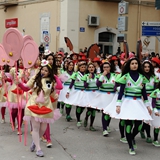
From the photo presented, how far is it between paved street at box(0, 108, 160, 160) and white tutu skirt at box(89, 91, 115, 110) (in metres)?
0.64

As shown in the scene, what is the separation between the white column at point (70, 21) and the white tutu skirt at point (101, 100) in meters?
13.7

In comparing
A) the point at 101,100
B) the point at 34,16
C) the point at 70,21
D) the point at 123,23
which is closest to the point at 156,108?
the point at 101,100

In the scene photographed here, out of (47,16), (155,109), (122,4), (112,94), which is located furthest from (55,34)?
(155,109)

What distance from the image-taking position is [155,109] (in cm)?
716

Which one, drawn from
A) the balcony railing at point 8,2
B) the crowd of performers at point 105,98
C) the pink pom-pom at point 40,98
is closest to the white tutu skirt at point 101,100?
the crowd of performers at point 105,98

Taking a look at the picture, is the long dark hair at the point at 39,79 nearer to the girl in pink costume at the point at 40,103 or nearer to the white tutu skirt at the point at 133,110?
the girl in pink costume at the point at 40,103

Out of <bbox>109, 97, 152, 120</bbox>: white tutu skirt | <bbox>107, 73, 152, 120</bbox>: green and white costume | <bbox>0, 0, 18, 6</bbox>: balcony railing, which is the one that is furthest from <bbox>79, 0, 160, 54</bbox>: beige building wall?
<bbox>109, 97, 152, 120</bbox>: white tutu skirt

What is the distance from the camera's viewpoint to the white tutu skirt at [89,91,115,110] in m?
8.46

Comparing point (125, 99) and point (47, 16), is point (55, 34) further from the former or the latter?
point (125, 99)

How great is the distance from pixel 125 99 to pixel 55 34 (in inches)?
659

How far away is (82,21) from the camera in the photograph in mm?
22547

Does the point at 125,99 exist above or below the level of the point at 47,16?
below

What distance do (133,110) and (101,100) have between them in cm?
196

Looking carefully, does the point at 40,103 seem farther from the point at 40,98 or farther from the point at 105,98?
the point at 105,98
